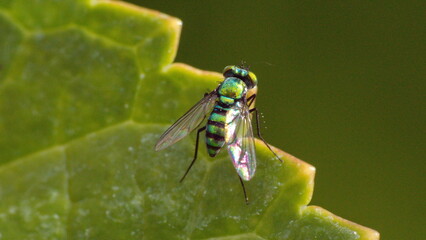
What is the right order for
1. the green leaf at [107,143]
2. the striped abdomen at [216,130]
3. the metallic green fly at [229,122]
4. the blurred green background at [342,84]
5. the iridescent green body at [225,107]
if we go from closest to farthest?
the green leaf at [107,143], the metallic green fly at [229,122], the striped abdomen at [216,130], the iridescent green body at [225,107], the blurred green background at [342,84]

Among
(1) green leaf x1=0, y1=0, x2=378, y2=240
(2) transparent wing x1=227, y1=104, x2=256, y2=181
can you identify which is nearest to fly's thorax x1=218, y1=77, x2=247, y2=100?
(2) transparent wing x1=227, y1=104, x2=256, y2=181

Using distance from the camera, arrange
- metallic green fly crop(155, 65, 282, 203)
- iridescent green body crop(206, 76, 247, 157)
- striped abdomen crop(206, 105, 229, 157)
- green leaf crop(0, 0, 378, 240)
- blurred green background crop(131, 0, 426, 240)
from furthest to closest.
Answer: blurred green background crop(131, 0, 426, 240) < iridescent green body crop(206, 76, 247, 157) < striped abdomen crop(206, 105, 229, 157) < metallic green fly crop(155, 65, 282, 203) < green leaf crop(0, 0, 378, 240)

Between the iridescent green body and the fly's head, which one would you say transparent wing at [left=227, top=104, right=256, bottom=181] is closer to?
the iridescent green body

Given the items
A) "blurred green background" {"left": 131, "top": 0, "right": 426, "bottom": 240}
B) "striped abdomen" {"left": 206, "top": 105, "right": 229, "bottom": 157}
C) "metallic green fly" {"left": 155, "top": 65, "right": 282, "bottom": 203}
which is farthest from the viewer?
"blurred green background" {"left": 131, "top": 0, "right": 426, "bottom": 240}

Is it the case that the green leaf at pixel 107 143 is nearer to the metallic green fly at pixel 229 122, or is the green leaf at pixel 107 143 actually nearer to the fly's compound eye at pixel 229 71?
the metallic green fly at pixel 229 122

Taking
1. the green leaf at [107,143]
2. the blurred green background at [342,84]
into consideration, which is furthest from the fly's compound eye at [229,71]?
the green leaf at [107,143]

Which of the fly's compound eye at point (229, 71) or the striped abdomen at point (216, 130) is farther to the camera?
the fly's compound eye at point (229, 71)
